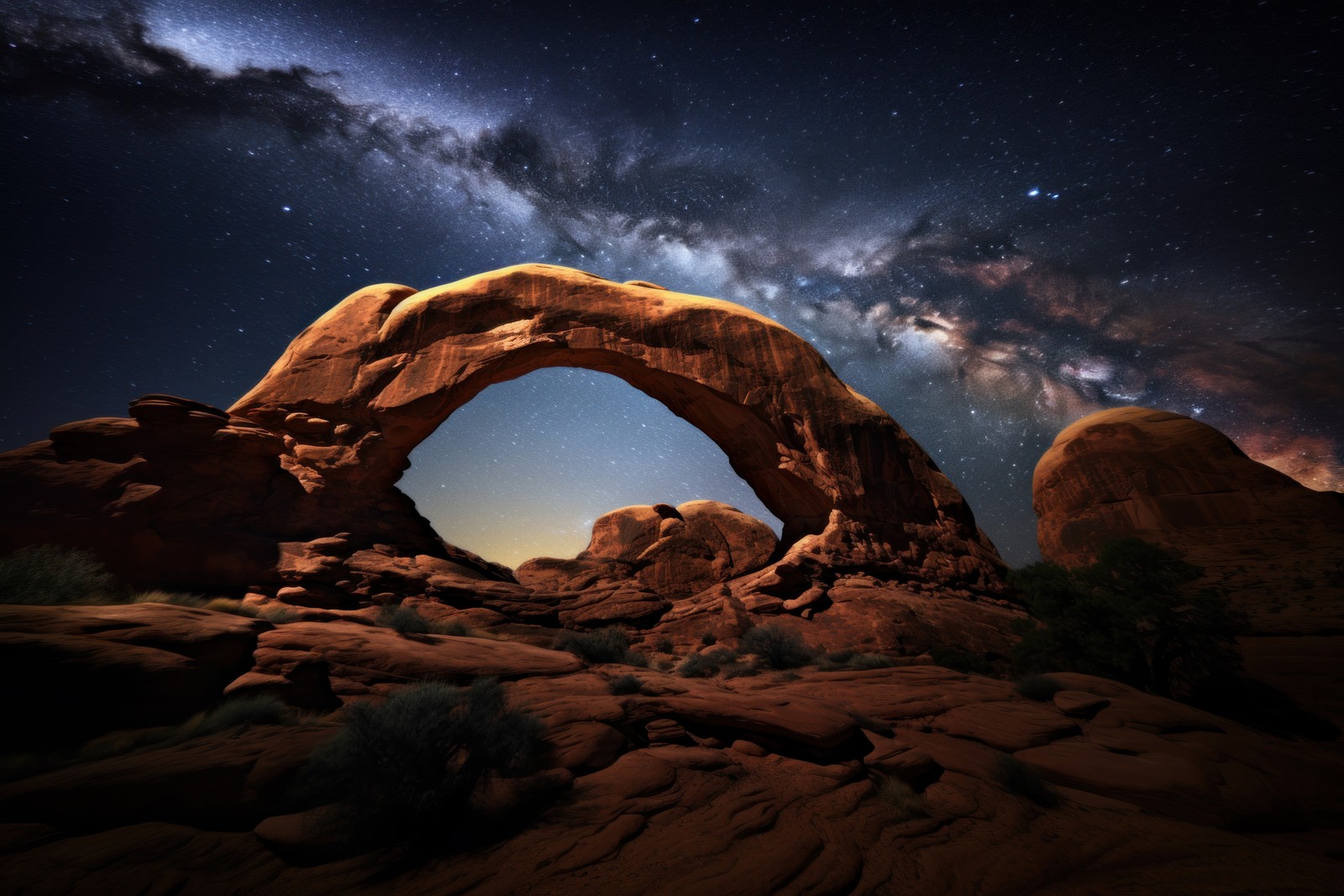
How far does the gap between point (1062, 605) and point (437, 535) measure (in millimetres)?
19270

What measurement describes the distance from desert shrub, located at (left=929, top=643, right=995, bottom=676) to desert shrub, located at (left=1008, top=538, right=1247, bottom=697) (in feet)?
2.54

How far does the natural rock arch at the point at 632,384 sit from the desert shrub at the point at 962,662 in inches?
176

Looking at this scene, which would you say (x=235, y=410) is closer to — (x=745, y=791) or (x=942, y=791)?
(x=745, y=791)

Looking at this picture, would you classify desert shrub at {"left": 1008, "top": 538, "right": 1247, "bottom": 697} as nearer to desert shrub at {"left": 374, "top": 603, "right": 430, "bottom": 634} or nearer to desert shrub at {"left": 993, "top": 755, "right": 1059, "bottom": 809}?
desert shrub at {"left": 993, "top": 755, "right": 1059, "bottom": 809}

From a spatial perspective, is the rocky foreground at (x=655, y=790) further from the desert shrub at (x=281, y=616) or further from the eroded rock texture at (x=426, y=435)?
the eroded rock texture at (x=426, y=435)

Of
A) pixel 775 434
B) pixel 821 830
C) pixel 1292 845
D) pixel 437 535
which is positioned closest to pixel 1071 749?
pixel 1292 845

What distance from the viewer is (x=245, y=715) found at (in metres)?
5.18

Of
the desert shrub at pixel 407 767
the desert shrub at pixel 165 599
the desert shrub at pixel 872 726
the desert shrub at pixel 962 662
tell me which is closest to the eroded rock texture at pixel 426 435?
the desert shrub at pixel 962 662

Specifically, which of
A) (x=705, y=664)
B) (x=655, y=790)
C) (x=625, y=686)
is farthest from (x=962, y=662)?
(x=655, y=790)

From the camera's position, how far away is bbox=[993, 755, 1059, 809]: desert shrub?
5195 mm

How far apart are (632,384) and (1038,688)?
15273 millimetres

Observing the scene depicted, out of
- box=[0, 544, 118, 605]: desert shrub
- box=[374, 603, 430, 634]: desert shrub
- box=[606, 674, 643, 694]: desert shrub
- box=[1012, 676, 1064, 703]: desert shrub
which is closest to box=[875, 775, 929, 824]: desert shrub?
box=[606, 674, 643, 694]: desert shrub

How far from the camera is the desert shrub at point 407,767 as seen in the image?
11.7ft

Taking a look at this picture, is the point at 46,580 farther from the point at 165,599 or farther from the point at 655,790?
the point at 655,790
